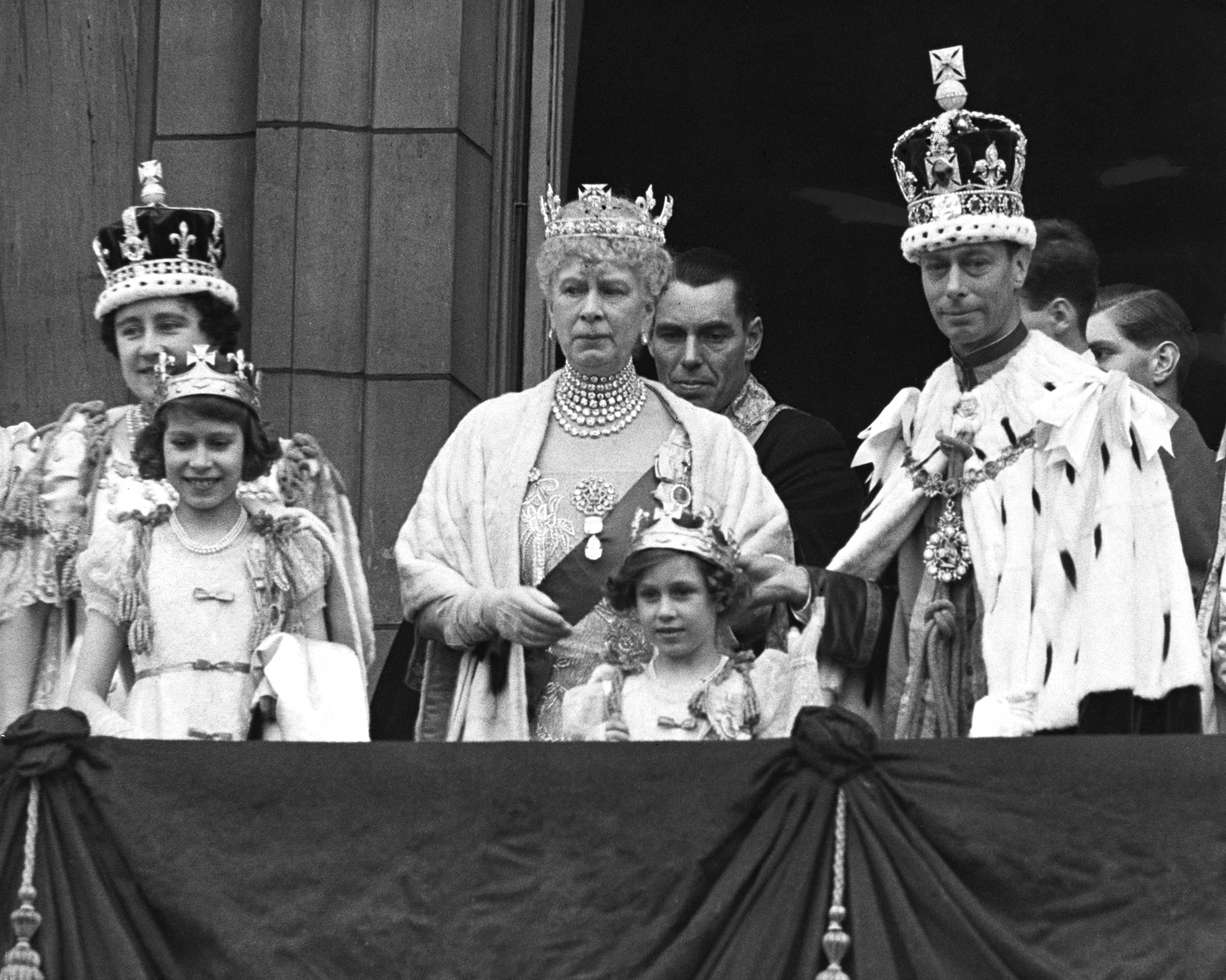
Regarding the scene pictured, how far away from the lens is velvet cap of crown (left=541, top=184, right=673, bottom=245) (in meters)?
9.95

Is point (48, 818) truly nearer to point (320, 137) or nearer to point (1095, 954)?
point (1095, 954)

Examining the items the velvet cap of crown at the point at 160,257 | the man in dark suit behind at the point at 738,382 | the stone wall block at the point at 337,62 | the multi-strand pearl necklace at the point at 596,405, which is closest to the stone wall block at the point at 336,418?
the stone wall block at the point at 337,62

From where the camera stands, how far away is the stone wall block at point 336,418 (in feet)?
38.8

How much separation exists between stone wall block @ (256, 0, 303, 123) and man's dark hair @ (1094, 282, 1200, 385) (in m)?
2.27

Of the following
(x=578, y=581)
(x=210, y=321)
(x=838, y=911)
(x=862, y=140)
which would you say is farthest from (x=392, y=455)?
(x=838, y=911)

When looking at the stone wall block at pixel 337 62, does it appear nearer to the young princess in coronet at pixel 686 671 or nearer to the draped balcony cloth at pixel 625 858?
the young princess in coronet at pixel 686 671

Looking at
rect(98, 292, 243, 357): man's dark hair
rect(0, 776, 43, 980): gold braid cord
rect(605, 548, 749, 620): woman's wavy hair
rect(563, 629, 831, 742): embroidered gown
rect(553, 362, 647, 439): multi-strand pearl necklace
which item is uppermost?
rect(98, 292, 243, 357): man's dark hair

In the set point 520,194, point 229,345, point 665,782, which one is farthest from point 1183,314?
point 665,782

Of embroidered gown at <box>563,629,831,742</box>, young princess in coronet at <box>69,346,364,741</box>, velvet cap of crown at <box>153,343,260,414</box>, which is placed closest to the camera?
embroidered gown at <box>563,629,831,742</box>

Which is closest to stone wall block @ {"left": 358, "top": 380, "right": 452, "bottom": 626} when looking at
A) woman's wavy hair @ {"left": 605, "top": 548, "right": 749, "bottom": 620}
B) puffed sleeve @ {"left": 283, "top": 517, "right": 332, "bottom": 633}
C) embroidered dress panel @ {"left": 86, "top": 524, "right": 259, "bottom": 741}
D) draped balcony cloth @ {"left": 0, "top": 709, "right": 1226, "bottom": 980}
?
puffed sleeve @ {"left": 283, "top": 517, "right": 332, "bottom": 633}

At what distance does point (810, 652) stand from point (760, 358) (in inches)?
189

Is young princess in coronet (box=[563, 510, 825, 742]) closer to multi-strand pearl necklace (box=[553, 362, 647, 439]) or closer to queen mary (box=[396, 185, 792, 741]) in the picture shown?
queen mary (box=[396, 185, 792, 741])

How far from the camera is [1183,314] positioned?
1162cm

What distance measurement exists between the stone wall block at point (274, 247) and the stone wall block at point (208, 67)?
0.49 feet
